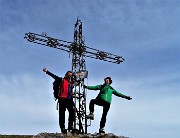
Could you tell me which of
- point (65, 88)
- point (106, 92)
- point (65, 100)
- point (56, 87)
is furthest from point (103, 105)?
point (56, 87)

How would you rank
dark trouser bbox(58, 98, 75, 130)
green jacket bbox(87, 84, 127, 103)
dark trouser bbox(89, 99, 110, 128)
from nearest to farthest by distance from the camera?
1. dark trouser bbox(58, 98, 75, 130)
2. dark trouser bbox(89, 99, 110, 128)
3. green jacket bbox(87, 84, 127, 103)

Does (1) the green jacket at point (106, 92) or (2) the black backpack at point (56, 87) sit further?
(1) the green jacket at point (106, 92)

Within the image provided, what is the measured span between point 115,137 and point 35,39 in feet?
22.5

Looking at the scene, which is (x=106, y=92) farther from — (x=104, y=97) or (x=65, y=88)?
(x=65, y=88)

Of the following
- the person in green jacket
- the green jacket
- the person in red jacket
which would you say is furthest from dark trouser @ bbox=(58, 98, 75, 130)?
the green jacket

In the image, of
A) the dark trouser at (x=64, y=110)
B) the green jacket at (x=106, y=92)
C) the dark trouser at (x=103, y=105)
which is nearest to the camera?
the dark trouser at (x=64, y=110)

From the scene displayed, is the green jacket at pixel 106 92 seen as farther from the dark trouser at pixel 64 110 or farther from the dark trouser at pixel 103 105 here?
the dark trouser at pixel 64 110

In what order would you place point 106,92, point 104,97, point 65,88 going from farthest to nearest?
point 106,92 < point 104,97 < point 65,88

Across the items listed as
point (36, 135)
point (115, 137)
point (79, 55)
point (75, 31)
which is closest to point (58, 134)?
point (36, 135)

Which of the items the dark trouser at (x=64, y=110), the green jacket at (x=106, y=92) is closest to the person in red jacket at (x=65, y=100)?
the dark trouser at (x=64, y=110)

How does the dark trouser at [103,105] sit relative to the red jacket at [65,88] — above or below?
below

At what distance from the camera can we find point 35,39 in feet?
61.6

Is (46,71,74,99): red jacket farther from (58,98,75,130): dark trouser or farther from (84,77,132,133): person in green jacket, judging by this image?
(84,77,132,133): person in green jacket

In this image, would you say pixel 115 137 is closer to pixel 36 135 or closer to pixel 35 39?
pixel 36 135
